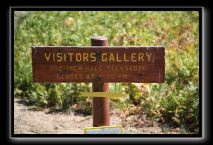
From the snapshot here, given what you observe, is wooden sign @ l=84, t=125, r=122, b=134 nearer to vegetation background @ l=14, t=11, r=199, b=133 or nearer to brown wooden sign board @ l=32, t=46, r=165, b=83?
brown wooden sign board @ l=32, t=46, r=165, b=83

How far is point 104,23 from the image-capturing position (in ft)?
23.4

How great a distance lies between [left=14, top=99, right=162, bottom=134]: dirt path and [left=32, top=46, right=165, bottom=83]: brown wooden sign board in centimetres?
99

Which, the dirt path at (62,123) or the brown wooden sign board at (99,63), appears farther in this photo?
the dirt path at (62,123)

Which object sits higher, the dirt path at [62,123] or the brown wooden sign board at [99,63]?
the brown wooden sign board at [99,63]

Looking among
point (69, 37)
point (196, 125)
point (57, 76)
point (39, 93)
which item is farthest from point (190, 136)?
point (69, 37)

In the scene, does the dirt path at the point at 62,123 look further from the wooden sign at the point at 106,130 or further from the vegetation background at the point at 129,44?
the wooden sign at the point at 106,130

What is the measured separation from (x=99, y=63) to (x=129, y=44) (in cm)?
239

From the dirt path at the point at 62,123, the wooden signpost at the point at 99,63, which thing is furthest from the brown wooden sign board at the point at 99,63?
the dirt path at the point at 62,123

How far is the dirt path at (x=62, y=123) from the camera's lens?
5062 mm

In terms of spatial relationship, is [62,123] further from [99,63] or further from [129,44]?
[129,44]

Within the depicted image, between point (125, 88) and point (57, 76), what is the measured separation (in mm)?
1526

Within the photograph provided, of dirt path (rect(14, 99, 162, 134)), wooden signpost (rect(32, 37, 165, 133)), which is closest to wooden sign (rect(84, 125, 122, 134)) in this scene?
wooden signpost (rect(32, 37, 165, 133))

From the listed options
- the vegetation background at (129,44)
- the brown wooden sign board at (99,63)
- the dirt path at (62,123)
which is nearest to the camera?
the brown wooden sign board at (99,63)

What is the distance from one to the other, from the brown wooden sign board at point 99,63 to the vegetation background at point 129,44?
106cm
